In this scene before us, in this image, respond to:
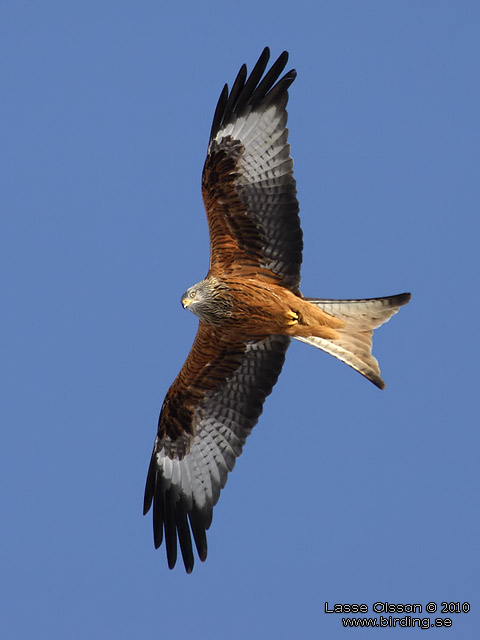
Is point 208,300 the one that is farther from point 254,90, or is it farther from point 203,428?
point 254,90

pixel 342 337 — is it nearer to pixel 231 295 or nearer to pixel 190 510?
pixel 231 295

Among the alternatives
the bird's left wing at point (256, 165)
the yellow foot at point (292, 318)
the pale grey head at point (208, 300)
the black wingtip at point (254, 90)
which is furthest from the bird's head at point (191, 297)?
the black wingtip at point (254, 90)

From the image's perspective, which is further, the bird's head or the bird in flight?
the bird's head

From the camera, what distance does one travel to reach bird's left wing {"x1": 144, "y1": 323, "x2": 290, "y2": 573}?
30.0ft

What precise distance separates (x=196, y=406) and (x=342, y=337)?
1.57 metres

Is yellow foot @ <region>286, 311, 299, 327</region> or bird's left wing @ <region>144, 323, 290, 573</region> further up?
yellow foot @ <region>286, 311, 299, 327</region>

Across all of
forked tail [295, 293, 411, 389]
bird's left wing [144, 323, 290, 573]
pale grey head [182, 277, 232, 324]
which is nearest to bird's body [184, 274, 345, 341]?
pale grey head [182, 277, 232, 324]

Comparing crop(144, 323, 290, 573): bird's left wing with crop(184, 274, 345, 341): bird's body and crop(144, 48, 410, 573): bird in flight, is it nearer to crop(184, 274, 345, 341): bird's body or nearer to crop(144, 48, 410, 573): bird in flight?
crop(144, 48, 410, 573): bird in flight

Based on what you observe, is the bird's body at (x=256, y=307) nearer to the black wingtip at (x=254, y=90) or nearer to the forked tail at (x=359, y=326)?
the forked tail at (x=359, y=326)

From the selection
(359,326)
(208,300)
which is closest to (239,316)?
(208,300)

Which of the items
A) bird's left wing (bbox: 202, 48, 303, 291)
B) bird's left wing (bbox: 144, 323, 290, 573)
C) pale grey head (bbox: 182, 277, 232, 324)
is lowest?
bird's left wing (bbox: 144, 323, 290, 573)

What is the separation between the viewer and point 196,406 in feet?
30.7

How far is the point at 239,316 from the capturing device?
8.56 m

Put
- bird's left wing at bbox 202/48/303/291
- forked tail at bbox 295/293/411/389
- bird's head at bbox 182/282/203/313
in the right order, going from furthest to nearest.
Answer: forked tail at bbox 295/293/411/389
bird's head at bbox 182/282/203/313
bird's left wing at bbox 202/48/303/291
